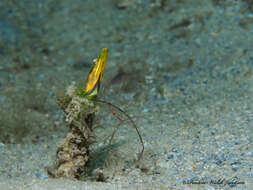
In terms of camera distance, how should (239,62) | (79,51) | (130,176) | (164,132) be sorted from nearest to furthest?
(130,176)
(164,132)
(239,62)
(79,51)

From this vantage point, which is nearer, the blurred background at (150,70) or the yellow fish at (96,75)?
the yellow fish at (96,75)

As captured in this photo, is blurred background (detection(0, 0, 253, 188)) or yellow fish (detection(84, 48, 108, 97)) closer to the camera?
yellow fish (detection(84, 48, 108, 97))

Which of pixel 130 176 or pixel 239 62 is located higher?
pixel 239 62

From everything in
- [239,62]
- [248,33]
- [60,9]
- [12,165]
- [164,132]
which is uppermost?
[60,9]

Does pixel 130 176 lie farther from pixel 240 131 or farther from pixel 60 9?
pixel 60 9

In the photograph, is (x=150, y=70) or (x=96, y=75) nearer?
(x=96, y=75)

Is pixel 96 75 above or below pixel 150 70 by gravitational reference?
above

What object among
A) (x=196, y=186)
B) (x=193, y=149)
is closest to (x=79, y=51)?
(x=193, y=149)

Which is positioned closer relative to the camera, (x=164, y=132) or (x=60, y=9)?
(x=164, y=132)
